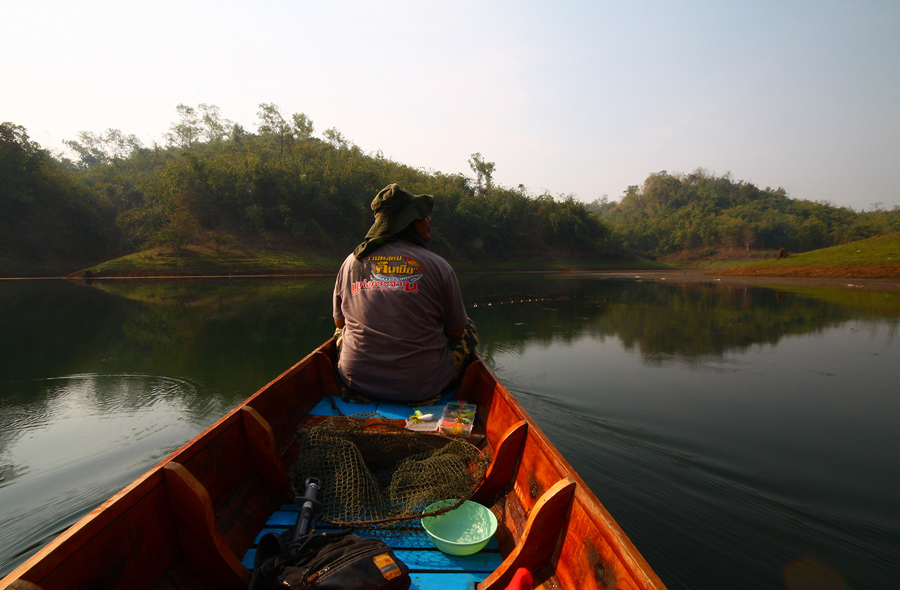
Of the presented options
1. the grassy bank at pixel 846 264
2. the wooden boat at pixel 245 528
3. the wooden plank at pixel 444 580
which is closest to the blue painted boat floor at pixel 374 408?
the wooden boat at pixel 245 528

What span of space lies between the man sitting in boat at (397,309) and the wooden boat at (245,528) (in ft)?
2.44

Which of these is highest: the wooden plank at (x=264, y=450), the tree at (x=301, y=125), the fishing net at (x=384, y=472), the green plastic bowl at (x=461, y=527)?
the tree at (x=301, y=125)

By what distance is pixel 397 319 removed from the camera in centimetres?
274

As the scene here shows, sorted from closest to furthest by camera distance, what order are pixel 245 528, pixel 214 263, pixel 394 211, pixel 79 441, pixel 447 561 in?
pixel 447 561
pixel 245 528
pixel 394 211
pixel 79 441
pixel 214 263

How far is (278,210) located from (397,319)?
30.5m

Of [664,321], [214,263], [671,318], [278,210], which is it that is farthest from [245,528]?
[278,210]

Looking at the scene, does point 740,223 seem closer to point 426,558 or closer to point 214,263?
point 214,263

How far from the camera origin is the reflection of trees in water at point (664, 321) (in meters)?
8.17

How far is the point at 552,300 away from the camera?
15.1 metres

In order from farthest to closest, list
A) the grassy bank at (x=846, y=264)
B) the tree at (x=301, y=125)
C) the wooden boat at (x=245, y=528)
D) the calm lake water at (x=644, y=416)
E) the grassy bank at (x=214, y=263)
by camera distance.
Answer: the tree at (x=301, y=125) → the grassy bank at (x=214, y=263) → the grassy bank at (x=846, y=264) → the calm lake water at (x=644, y=416) → the wooden boat at (x=245, y=528)

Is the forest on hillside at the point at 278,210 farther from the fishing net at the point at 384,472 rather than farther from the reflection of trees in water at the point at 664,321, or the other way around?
the fishing net at the point at 384,472

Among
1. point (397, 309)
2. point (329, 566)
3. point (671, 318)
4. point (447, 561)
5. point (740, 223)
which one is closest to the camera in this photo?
point (329, 566)

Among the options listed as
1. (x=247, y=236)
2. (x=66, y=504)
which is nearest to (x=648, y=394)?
(x=66, y=504)

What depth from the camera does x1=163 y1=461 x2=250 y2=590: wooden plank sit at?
1.45 meters
